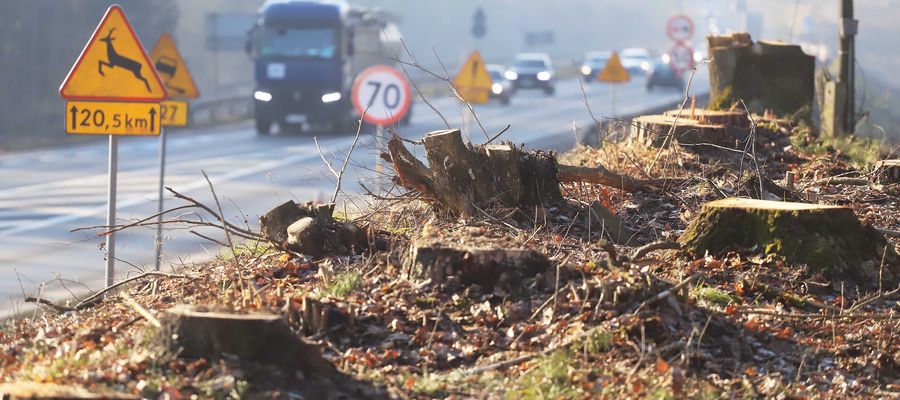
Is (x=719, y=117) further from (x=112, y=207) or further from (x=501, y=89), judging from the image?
(x=501, y=89)

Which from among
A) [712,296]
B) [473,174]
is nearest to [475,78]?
[473,174]

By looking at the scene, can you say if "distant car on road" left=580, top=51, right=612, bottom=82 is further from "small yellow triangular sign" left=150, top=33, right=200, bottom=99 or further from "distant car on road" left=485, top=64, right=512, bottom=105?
"small yellow triangular sign" left=150, top=33, right=200, bottom=99

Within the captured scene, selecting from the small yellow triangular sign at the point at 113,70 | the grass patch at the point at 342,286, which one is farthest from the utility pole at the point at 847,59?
the grass patch at the point at 342,286

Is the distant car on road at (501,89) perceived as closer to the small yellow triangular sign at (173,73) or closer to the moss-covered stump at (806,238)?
the small yellow triangular sign at (173,73)

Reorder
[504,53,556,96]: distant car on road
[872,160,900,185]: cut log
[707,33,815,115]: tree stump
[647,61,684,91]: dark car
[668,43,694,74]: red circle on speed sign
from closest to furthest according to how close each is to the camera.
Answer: [872,160,900,185]: cut log → [707,33,815,115]: tree stump → [668,43,694,74]: red circle on speed sign → [647,61,684,91]: dark car → [504,53,556,96]: distant car on road

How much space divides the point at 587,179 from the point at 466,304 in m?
2.60

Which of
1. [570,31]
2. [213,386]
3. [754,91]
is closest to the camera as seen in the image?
[213,386]

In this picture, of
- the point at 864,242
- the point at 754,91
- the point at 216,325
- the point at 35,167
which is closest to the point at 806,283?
the point at 864,242

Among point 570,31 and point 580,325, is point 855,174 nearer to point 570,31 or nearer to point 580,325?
point 580,325

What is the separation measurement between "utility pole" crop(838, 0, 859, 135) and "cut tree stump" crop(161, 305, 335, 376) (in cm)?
1299

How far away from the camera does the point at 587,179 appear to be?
8766mm

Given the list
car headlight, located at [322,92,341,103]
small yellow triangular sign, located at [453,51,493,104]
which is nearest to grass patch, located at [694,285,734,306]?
small yellow triangular sign, located at [453,51,493,104]

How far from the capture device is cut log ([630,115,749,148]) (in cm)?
1052

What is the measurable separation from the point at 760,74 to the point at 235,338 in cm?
1034
